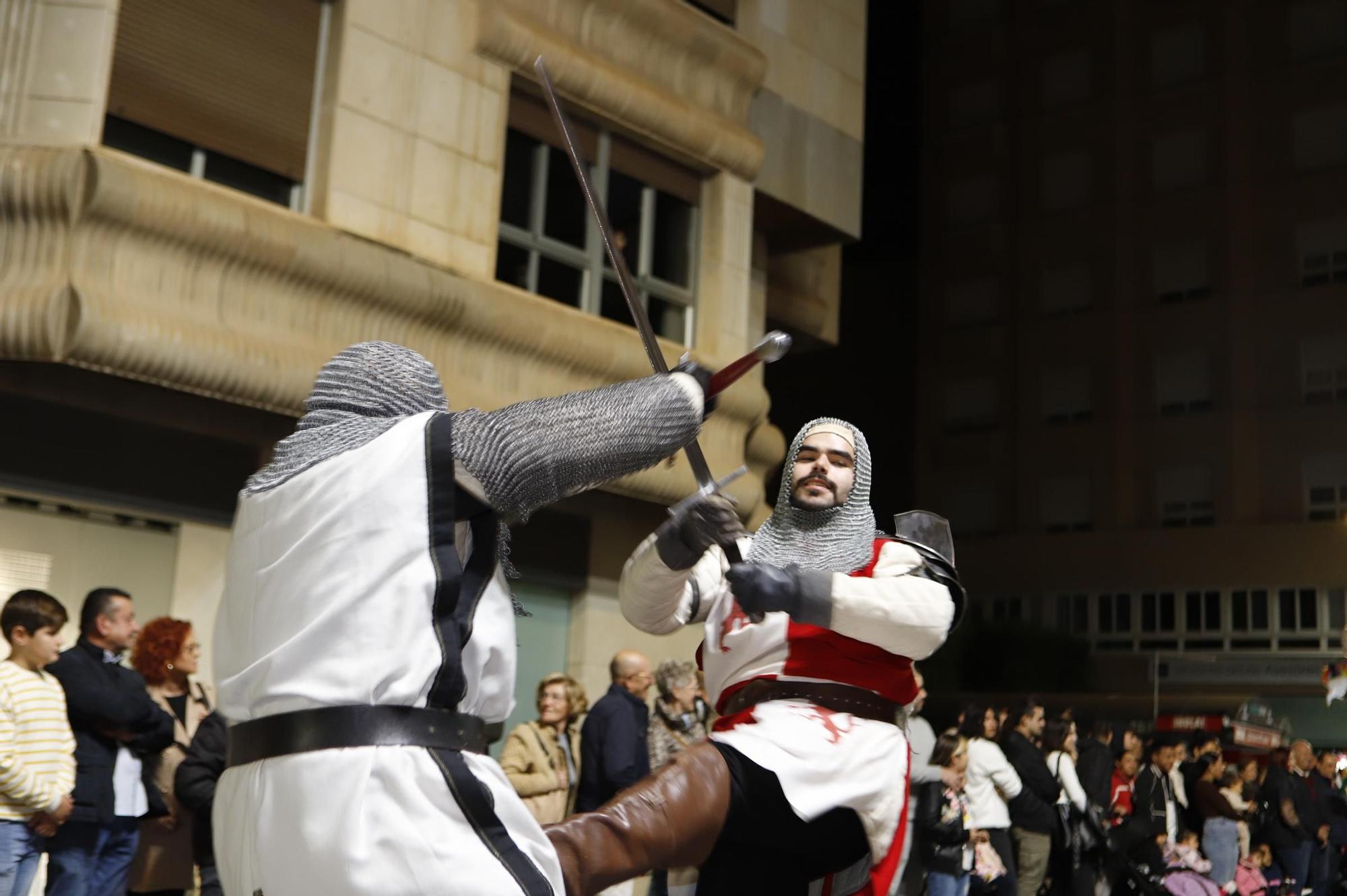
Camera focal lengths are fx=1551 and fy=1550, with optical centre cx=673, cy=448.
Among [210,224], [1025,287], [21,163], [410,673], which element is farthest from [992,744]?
[1025,287]

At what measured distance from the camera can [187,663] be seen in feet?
24.9

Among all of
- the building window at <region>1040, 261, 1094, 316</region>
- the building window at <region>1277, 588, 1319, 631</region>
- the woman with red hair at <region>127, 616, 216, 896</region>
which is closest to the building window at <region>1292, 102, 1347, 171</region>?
the building window at <region>1040, 261, 1094, 316</region>

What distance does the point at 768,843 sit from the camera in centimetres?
417

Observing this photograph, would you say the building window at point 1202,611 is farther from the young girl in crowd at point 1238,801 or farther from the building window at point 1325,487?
the young girl in crowd at point 1238,801

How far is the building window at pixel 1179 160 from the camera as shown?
33.6 meters

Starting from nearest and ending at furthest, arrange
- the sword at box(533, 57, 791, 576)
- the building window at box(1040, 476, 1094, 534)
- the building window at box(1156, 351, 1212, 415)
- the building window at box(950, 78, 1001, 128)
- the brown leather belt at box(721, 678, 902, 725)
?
the sword at box(533, 57, 791, 576) < the brown leather belt at box(721, 678, 902, 725) < the building window at box(1156, 351, 1212, 415) < the building window at box(1040, 476, 1094, 534) < the building window at box(950, 78, 1001, 128)

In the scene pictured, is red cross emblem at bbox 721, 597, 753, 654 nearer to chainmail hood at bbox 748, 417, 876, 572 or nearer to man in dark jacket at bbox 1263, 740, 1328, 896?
chainmail hood at bbox 748, 417, 876, 572

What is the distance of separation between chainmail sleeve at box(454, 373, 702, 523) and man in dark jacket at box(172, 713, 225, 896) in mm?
4617

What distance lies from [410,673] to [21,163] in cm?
856

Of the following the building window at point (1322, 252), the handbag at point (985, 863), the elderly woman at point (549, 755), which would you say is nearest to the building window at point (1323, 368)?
the building window at point (1322, 252)

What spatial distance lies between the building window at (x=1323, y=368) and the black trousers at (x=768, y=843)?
30541 mm

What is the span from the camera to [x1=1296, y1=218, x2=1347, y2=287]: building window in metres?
31.9

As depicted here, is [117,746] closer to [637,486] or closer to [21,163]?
[21,163]

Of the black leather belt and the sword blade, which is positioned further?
the sword blade
